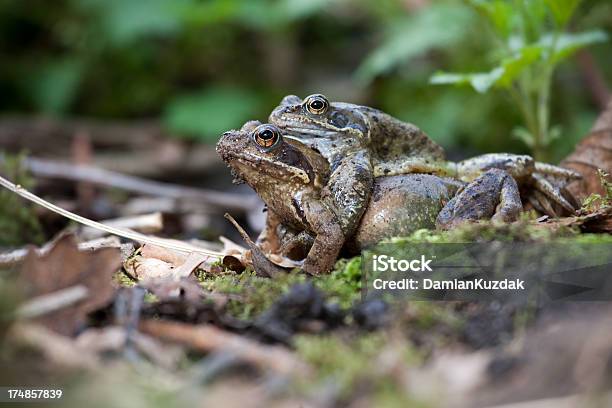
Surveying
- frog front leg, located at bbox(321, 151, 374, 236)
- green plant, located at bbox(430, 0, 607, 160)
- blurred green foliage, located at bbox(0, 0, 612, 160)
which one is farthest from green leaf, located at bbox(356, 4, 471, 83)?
frog front leg, located at bbox(321, 151, 374, 236)

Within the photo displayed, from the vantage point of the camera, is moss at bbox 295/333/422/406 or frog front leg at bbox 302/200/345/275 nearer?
moss at bbox 295/333/422/406

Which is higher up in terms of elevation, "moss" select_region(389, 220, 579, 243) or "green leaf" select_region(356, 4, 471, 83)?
"green leaf" select_region(356, 4, 471, 83)

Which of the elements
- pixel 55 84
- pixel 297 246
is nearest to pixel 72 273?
pixel 297 246

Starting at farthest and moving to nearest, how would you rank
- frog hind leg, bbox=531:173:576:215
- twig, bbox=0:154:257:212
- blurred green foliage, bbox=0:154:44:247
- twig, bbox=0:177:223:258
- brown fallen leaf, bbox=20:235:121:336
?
1. twig, bbox=0:154:257:212
2. blurred green foliage, bbox=0:154:44:247
3. frog hind leg, bbox=531:173:576:215
4. twig, bbox=0:177:223:258
5. brown fallen leaf, bbox=20:235:121:336

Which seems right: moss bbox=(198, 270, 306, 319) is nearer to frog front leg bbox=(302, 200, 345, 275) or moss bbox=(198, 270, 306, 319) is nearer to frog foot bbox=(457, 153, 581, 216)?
frog front leg bbox=(302, 200, 345, 275)

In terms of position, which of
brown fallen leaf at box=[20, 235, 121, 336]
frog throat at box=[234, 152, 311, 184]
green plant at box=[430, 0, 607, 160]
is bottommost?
brown fallen leaf at box=[20, 235, 121, 336]

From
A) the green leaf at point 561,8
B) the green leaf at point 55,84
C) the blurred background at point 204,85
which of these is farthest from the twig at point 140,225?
the green leaf at point 55,84

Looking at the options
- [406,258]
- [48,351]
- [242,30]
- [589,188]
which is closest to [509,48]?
[589,188]
